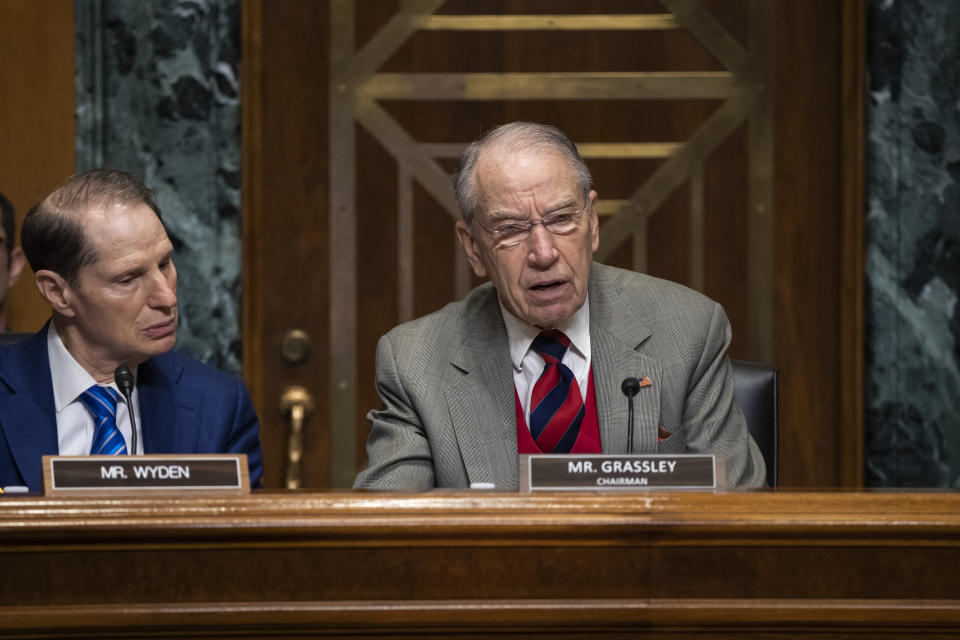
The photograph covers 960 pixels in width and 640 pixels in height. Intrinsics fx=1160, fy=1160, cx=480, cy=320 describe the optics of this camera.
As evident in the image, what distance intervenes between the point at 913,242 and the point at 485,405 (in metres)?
1.61

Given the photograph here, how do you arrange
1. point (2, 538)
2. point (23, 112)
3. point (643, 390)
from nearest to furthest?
point (2, 538) < point (643, 390) < point (23, 112)

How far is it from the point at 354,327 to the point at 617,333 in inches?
52.3

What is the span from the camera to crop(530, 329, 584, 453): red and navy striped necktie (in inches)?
78.5

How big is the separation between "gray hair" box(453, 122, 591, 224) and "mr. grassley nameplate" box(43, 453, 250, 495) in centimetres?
81

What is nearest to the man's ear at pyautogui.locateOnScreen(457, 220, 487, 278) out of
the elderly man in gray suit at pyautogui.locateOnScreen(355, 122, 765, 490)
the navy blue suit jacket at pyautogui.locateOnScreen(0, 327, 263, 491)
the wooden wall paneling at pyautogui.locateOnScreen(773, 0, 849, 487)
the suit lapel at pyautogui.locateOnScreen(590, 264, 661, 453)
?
the elderly man in gray suit at pyautogui.locateOnScreen(355, 122, 765, 490)

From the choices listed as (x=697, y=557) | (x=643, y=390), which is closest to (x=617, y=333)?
(x=643, y=390)

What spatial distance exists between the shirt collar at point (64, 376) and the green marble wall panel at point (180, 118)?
1146mm

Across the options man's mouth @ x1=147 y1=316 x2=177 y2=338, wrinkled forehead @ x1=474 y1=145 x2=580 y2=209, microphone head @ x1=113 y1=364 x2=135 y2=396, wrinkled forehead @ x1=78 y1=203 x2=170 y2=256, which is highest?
wrinkled forehead @ x1=474 y1=145 x2=580 y2=209

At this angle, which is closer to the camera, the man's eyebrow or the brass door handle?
the man's eyebrow

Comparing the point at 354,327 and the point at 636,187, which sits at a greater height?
the point at 636,187

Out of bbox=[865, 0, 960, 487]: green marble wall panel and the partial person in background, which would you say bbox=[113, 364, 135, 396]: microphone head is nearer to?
the partial person in background

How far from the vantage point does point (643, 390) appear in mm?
2010

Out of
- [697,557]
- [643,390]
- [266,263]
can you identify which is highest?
[266,263]

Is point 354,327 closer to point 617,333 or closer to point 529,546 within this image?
point 617,333
